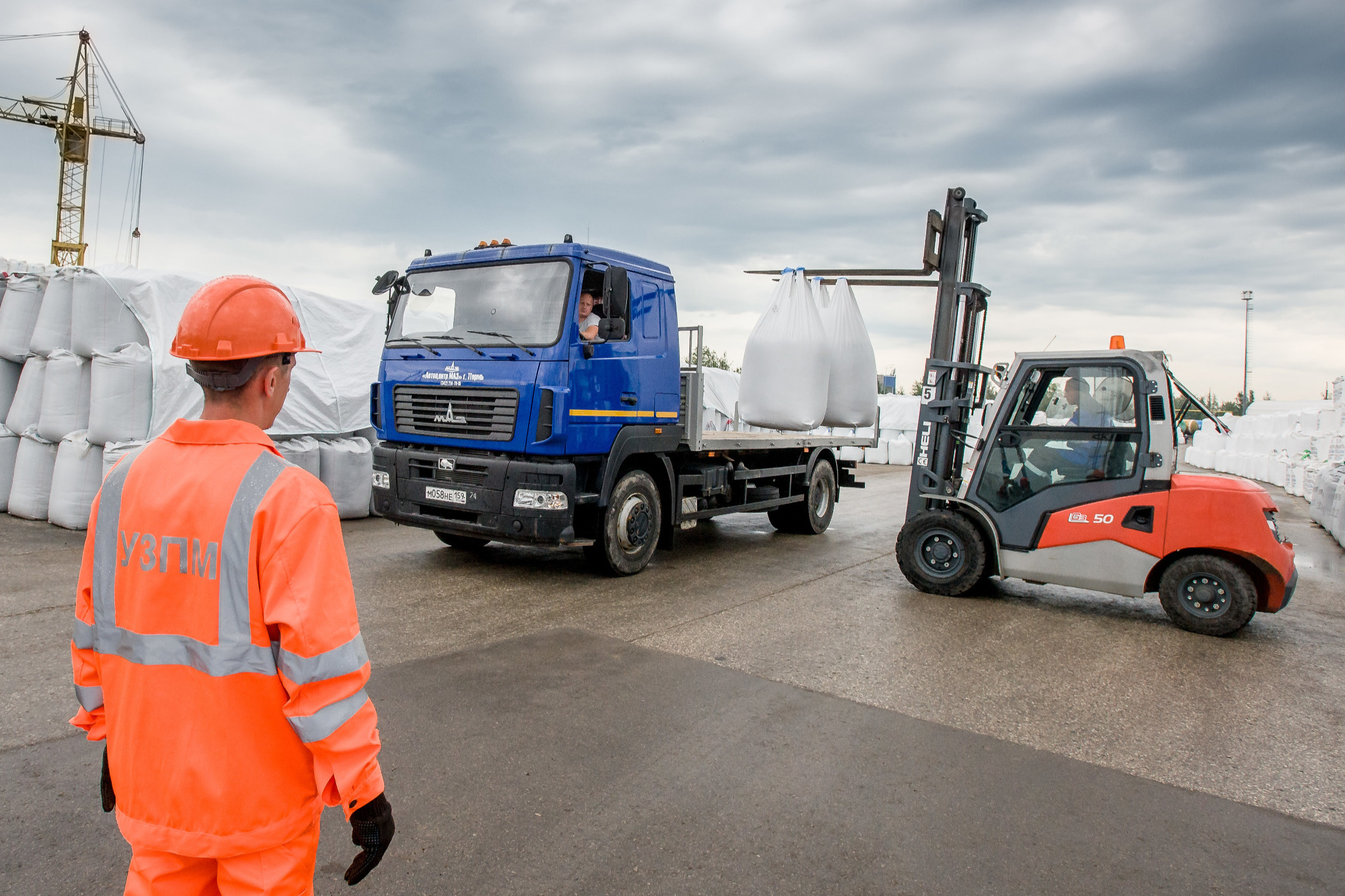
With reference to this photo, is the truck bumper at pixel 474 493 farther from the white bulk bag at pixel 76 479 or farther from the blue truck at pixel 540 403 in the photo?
the white bulk bag at pixel 76 479

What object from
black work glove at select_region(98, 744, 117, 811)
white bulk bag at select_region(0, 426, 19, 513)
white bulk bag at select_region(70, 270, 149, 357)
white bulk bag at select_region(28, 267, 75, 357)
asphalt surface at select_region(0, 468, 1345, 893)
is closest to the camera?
black work glove at select_region(98, 744, 117, 811)

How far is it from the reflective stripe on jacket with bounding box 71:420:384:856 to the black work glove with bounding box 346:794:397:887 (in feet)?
0.07

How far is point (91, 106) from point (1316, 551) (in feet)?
212

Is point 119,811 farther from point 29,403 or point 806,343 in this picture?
point 29,403

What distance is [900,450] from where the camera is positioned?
25.4m

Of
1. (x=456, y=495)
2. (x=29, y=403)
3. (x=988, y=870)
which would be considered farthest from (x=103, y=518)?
(x=29, y=403)

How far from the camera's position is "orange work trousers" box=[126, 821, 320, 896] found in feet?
4.82

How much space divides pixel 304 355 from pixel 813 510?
→ 648 centimetres

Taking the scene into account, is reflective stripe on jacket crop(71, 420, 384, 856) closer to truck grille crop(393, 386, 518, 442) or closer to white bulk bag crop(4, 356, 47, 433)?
truck grille crop(393, 386, 518, 442)

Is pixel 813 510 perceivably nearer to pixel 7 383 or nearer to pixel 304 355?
pixel 304 355

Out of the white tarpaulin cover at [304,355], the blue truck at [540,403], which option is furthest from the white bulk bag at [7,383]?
the blue truck at [540,403]

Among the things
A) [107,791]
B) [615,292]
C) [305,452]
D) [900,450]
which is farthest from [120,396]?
[900,450]

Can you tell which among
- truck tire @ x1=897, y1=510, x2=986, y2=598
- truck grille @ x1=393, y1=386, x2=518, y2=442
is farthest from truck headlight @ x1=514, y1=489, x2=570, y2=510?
truck tire @ x1=897, y1=510, x2=986, y2=598

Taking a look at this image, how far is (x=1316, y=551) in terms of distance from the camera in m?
10.4
